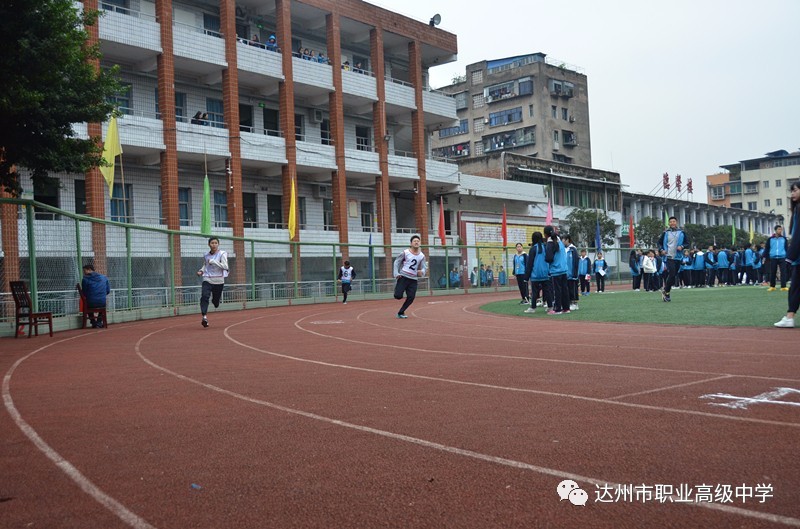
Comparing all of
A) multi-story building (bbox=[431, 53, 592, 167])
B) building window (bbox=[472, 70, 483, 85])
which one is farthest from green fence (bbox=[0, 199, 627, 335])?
building window (bbox=[472, 70, 483, 85])

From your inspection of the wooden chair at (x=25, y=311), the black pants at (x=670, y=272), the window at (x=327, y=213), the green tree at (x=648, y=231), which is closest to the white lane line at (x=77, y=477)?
the wooden chair at (x=25, y=311)

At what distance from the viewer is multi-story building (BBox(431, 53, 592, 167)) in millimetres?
72875

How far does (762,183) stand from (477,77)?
5798 cm

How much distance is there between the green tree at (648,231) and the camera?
6381 centimetres

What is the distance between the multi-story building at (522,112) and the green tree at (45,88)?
5763 cm

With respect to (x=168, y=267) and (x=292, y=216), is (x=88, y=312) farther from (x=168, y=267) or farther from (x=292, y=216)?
(x=292, y=216)

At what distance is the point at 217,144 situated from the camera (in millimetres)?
33594

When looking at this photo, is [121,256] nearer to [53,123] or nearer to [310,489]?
[53,123]

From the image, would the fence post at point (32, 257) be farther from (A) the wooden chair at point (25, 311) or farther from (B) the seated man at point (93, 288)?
(B) the seated man at point (93, 288)

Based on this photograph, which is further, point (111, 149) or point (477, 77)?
point (477, 77)

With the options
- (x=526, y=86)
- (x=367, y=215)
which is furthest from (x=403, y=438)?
(x=526, y=86)

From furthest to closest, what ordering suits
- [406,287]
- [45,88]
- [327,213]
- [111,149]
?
[327,213], [111,149], [406,287], [45,88]

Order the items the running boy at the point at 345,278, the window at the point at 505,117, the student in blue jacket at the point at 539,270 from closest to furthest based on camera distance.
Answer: the student in blue jacket at the point at 539,270
the running boy at the point at 345,278
the window at the point at 505,117

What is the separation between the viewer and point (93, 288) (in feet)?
56.4
